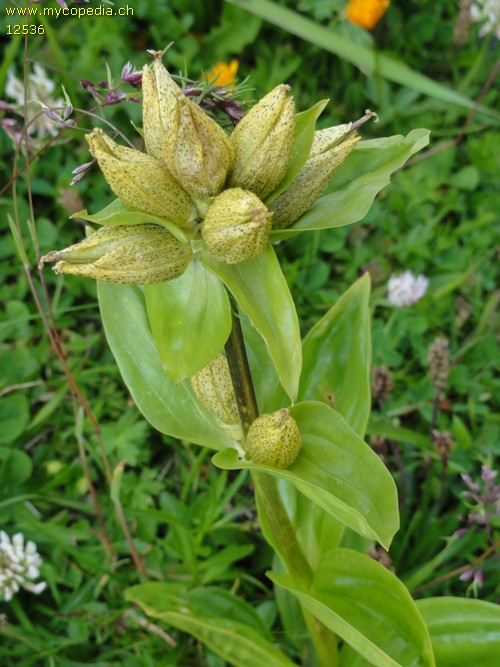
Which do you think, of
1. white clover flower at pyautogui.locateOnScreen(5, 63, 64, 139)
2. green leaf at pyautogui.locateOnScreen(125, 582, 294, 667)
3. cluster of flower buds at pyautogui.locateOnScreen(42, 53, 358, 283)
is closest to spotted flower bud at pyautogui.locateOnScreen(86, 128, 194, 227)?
cluster of flower buds at pyautogui.locateOnScreen(42, 53, 358, 283)

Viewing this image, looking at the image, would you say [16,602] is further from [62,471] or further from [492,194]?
[492,194]

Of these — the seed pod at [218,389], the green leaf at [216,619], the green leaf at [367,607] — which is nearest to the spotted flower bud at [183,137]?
the seed pod at [218,389]

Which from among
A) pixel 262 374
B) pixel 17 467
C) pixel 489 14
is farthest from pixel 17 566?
pixel 489 14

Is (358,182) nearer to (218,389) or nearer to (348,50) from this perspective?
(218,389)

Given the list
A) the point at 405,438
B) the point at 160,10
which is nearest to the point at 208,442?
the point at 405,438

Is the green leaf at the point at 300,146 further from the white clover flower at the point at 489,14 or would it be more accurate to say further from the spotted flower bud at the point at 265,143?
the white clover flower at the point at 489,14

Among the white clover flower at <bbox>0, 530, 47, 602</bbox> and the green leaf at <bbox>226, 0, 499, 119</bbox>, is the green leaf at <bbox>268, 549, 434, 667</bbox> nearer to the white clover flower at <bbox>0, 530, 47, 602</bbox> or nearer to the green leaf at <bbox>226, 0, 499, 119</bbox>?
the white clover flower at <bbox>0, 530, 47, 602</bbox>
